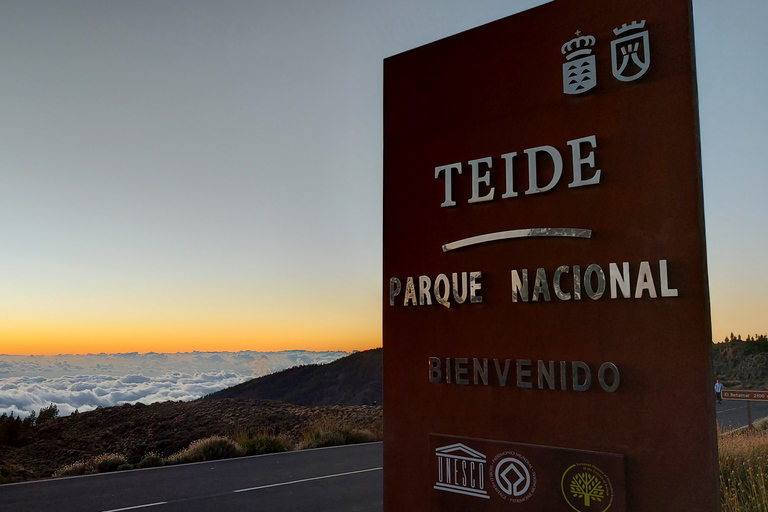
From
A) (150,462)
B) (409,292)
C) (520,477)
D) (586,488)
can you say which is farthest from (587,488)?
(150,462)

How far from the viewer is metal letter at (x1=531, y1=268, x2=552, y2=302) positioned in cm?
464

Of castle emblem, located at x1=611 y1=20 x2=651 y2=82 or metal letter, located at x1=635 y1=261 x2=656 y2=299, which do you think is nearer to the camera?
metal letter, located at x1=635 y1=261 x2=656 y2=299

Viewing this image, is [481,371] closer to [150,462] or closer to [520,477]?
[520,477]

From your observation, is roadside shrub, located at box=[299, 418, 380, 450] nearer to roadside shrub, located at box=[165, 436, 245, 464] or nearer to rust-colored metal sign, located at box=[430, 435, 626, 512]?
roadside shrub, located at box=[165, 436, 245, 464]

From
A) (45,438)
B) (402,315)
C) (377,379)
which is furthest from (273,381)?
(402,315)

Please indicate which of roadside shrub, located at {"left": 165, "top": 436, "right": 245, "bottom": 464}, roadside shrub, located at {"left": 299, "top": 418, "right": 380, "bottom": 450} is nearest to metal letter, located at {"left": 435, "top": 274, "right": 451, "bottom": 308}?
roadside shrub, located at {"left": 165, "top": 436, "right": 245, "bottom": 464}

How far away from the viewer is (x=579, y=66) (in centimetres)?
475

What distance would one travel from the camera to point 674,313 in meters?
4.00

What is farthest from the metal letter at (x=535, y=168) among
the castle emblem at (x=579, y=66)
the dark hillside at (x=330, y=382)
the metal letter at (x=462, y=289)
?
the dark hillside at (x=330, y=382)

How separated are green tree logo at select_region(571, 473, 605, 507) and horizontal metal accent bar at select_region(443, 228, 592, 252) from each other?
1976mm

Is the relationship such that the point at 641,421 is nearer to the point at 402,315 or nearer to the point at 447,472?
the point at 447,472

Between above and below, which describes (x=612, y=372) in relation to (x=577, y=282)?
below

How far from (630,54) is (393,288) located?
3.17 metres

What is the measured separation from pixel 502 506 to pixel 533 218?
2.60 metres
